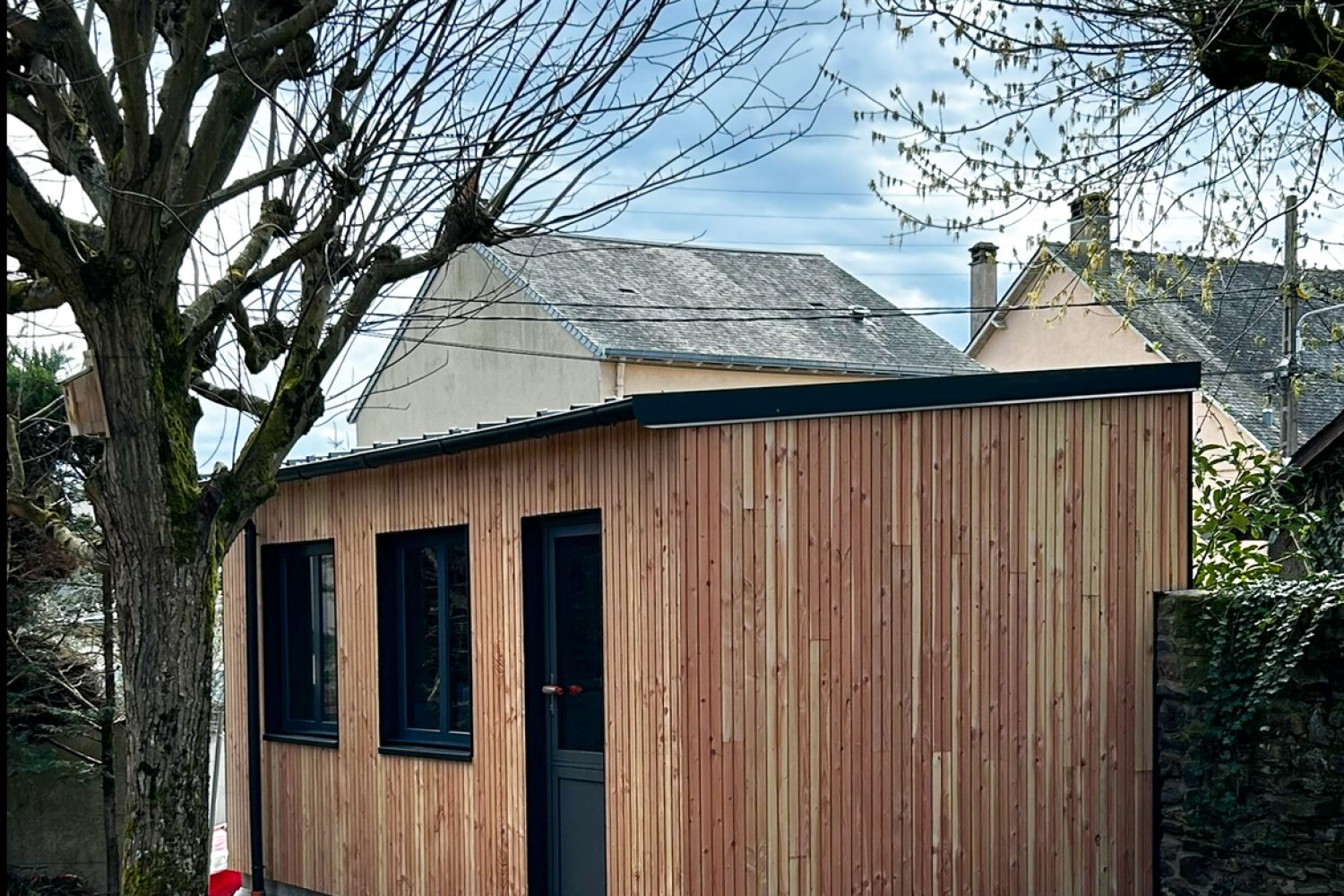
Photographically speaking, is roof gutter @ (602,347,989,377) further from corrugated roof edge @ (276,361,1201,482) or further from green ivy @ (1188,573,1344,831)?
green ivy @ (1188,573,1344,831)

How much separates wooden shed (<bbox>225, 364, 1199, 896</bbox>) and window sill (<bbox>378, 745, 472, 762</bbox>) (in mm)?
35

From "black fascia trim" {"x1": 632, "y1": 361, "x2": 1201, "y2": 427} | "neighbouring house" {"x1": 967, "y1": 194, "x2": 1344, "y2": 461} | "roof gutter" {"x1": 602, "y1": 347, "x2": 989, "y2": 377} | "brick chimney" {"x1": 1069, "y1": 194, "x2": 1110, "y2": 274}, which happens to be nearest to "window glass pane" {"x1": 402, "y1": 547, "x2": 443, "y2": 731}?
"black fascia trim" {"x1": 632, "y1": 361, "x2": 1201, "y2": 427}

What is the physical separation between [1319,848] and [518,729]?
13.4ft

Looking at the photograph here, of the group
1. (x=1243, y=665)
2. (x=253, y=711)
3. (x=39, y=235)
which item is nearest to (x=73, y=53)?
(x=39, y=235)

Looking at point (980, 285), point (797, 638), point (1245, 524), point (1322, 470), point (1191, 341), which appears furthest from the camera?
point (980, 285)

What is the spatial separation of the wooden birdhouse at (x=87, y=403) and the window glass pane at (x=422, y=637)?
8.71 feet

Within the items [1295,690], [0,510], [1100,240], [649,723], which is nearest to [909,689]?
[649,723]

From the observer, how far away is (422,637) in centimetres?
912

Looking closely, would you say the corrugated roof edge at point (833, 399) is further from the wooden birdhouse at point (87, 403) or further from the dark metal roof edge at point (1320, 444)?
the dark metal roof edge at point (1320, 444)

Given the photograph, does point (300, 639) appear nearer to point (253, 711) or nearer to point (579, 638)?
point (253, 711)

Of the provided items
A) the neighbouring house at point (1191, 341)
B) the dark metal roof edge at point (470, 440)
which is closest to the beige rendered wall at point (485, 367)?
the neighbouring house at point (1191, 341)

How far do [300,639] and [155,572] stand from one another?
392 centimetres

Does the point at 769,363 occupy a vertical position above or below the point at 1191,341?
below

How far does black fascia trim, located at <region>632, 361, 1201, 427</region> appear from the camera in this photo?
22.0ft
